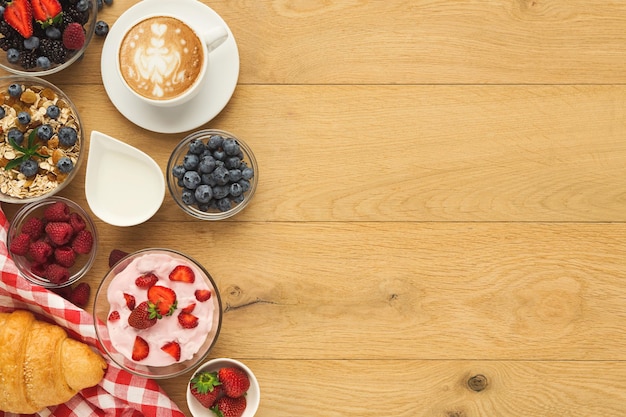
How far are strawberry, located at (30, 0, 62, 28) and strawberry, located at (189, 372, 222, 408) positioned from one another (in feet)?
2.70

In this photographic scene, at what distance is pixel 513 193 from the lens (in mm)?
1564

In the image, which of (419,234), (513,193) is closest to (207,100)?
(419,234)

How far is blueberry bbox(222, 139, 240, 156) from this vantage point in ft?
4.72

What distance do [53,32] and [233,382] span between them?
33.2 inches

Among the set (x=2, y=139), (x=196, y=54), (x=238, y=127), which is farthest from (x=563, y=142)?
(x=2, y=139)

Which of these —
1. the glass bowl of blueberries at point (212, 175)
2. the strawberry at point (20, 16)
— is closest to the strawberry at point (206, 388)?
the glass bowl of blueberries at point (212, 175)

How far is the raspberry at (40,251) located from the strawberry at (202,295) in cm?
34

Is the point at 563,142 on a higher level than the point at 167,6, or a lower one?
lower

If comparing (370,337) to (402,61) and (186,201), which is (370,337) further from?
(402,61)

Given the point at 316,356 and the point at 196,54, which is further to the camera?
the point at 316,356

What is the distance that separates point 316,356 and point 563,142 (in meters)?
0.76

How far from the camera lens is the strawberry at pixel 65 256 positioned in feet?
4.84

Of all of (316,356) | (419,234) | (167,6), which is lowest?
(316,356)

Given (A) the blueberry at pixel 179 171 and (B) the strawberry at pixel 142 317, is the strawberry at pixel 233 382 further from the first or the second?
(A) the blueberry at pixel 179 171
